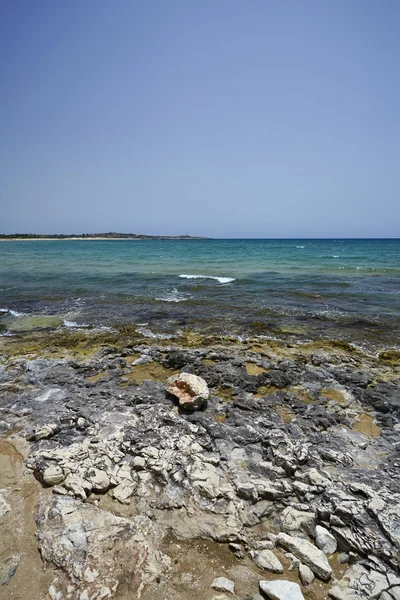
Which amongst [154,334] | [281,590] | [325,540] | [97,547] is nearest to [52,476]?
[97,547]

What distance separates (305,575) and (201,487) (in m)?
1.46

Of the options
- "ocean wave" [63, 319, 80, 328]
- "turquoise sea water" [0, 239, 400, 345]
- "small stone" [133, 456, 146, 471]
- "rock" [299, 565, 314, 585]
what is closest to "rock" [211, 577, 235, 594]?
"rock" [299, 565, 314, 585]

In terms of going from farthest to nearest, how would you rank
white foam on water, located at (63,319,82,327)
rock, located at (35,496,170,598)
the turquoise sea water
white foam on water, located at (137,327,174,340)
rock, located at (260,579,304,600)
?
white foam on water, located at (63,319,82,327), the turquoise sea water, white foam on water, located at (137,327,174,340), rock, located at (35,496,170,598), rock, located at (260,579,304,600)

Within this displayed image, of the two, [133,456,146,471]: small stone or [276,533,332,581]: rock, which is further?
[133,456,146,471]: small stone

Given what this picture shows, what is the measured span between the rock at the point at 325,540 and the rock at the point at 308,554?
0.40 feet

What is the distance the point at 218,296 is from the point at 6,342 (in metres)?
10.6

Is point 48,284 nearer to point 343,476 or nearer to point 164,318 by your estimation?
point 164,318

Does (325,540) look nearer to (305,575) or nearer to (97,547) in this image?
(305,575)

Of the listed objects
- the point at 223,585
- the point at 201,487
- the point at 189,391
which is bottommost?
the point at 223,585

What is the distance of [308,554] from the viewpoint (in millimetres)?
A: 3178

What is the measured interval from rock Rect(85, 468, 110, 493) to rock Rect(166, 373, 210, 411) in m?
2.05

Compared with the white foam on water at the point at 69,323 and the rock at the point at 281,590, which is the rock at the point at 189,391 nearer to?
the rock at the point at 281,590

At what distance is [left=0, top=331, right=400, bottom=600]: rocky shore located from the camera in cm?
301

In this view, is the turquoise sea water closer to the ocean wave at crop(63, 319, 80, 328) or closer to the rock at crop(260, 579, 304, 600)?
the ocean wave at crop(63, 319, 80, 328)
